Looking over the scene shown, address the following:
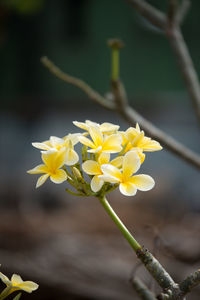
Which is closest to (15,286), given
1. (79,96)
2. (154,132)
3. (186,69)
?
(154,132)

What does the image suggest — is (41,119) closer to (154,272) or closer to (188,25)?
(188,25)

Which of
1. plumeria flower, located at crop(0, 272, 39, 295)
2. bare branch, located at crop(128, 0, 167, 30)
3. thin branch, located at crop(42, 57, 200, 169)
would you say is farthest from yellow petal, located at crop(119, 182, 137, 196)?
bare branch, located at crop(128, 0, 167, 30)

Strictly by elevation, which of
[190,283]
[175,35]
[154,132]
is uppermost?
[175,35]

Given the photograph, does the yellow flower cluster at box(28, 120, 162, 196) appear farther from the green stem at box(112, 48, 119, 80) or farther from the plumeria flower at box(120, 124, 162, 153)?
the green stem at box(112, 48, 119, 80)

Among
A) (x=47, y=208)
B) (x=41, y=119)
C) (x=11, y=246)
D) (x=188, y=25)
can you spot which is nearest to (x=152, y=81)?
(x=188, y=25)

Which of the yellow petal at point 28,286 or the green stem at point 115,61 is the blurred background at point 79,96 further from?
the yellow petal at point 28,286

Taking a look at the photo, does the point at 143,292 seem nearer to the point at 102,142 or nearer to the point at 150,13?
the point at 102,142
